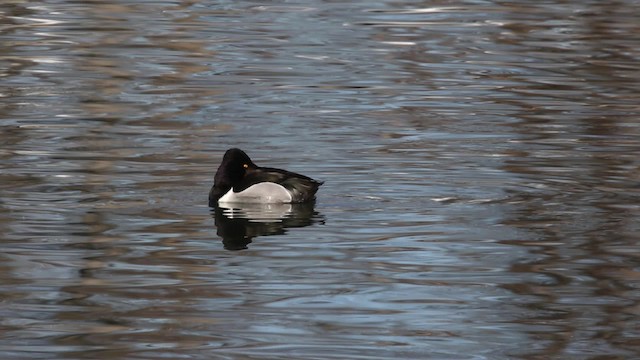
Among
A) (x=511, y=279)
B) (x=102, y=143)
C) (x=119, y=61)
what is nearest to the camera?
(x=511, y=279)

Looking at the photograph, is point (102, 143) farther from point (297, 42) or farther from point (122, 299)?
point (297, 42)

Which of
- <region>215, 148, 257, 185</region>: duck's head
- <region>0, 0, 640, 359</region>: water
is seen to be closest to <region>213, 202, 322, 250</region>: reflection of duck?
<region>0, 0, 640, 359</region>: water

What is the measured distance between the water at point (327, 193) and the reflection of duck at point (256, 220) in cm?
3

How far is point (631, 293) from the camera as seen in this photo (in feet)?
32.8

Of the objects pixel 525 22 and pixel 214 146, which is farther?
pixel 525 22

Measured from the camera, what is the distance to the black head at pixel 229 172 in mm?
12656

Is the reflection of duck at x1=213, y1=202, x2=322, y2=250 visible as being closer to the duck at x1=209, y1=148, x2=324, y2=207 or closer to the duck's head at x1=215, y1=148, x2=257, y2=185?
the duck at x1=209, y1=148, x2=324, y2=207

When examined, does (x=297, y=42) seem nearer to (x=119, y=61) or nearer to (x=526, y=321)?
(x=119, y=61)

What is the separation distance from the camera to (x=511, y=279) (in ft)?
33.9

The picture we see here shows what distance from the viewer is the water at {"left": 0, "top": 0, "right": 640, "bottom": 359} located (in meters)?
9.09

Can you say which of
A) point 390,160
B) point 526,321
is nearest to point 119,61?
point 390,160

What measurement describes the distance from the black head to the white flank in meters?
0.05

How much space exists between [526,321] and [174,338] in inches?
75.8

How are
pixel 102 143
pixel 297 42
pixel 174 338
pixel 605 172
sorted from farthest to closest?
pixel 297 42
pixel 102 143
pixel 605 172
pixel 174 338
